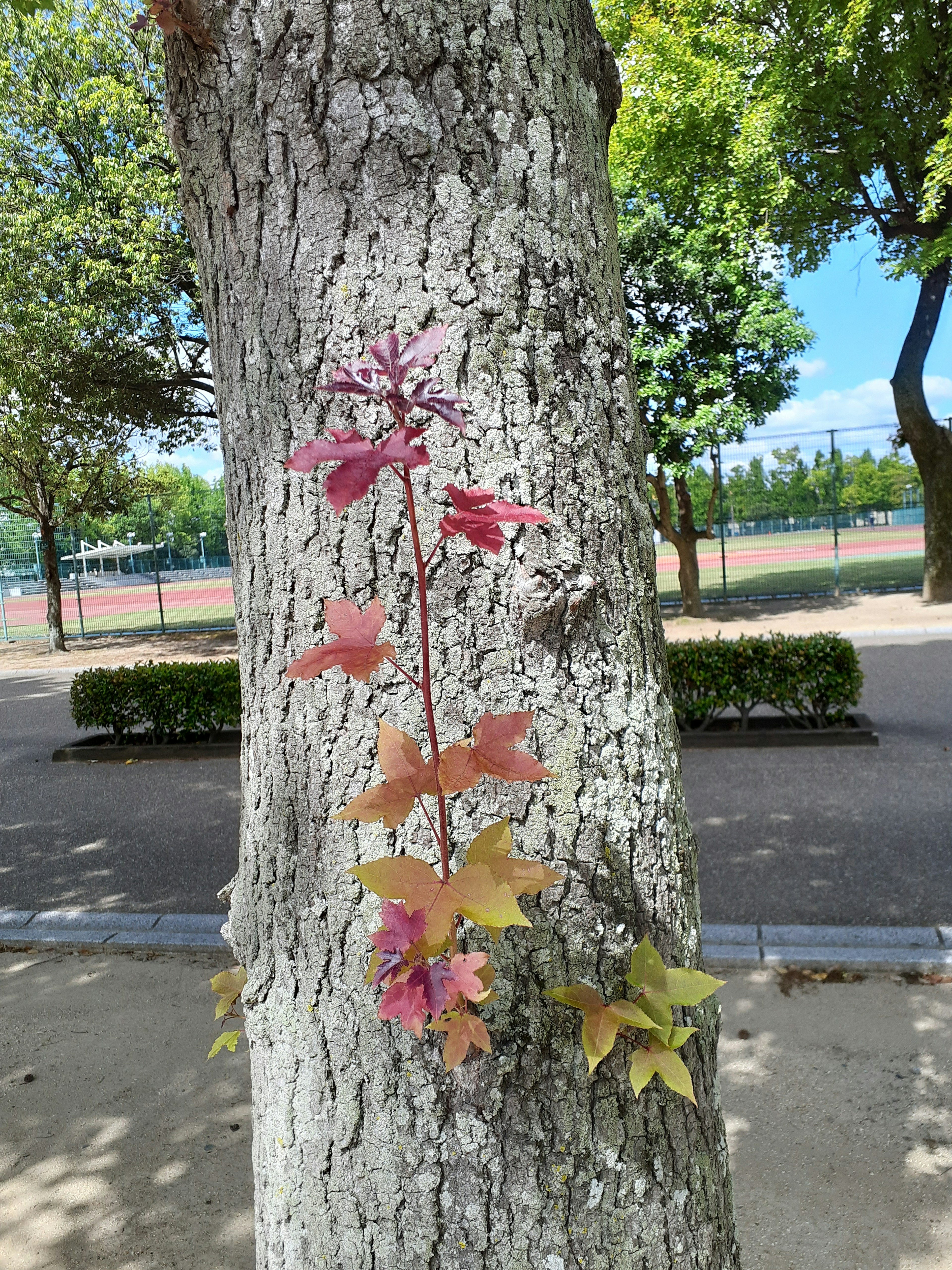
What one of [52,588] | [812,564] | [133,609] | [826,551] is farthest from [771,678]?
[133,609]

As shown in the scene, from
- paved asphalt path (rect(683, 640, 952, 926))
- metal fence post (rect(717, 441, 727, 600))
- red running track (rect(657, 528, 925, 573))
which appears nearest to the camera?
paved asphalt path (rect(683, 640, 952, 926))

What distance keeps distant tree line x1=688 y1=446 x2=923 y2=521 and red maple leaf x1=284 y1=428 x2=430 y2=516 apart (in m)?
19.9

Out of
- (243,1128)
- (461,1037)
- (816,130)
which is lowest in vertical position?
(243,1128)

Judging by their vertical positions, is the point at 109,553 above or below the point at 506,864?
above

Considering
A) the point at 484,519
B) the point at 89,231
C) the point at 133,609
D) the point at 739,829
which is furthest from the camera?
the point at 133,609

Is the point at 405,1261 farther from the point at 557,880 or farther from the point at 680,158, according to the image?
the point at 680,158

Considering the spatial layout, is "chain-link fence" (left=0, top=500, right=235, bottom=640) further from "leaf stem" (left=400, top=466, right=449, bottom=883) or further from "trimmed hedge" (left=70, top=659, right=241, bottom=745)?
"leaf stem" (left=400, top=466, right=449, bottom=883)

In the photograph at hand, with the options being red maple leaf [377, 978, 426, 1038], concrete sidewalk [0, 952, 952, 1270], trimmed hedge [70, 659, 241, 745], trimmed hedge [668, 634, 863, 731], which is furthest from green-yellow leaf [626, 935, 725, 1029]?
trimmed hedge [70, 659, 241, 745]

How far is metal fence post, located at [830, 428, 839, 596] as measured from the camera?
20.4 m

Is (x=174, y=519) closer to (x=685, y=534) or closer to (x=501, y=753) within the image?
(x=685, y=534)

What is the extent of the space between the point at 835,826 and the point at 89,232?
46.9 ft

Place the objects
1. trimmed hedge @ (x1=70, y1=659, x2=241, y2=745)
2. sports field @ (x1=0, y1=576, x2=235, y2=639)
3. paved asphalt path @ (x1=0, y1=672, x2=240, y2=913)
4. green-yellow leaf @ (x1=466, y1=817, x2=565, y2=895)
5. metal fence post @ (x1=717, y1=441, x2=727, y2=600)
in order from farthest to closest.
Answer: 1. sports field @ (x1=0, y1=576, x2=235, y2=639)
2. metal fence post @ (x1=717, y1=441, x2=727, y2=600)
3. trimmed hedge @ (x1=70, y1=659, x2=241, y2=745)
4. paved asphalt path @ (x1=0, y1=672, x2=240, y2=913)
5. green-yellow leaf @ (x1=466, y1=817, x2=565, y2=895)

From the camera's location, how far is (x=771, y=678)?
8.16m

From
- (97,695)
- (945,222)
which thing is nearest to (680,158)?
(945,222)
